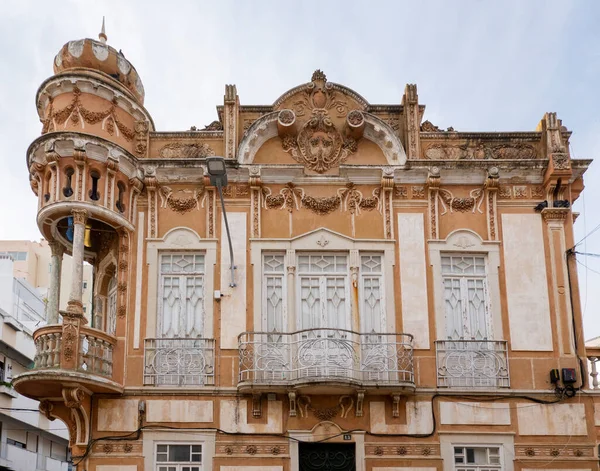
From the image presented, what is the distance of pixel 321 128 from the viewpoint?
1889cm

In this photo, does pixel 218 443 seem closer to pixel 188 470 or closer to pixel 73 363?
pixel 188 470

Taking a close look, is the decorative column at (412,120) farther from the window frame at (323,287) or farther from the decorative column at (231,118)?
the decorative column at (231,118)

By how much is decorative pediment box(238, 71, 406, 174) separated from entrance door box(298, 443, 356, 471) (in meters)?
5.91

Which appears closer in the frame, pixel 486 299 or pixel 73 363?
pixel 73 363

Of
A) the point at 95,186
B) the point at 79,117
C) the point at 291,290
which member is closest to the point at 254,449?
the point at 291,290

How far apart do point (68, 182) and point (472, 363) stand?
9.12 meters

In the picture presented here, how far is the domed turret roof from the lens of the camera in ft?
61.2

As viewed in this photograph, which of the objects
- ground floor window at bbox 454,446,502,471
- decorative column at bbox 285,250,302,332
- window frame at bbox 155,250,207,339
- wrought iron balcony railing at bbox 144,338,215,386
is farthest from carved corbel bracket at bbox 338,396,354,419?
window frame at bbox 155,250,207,339

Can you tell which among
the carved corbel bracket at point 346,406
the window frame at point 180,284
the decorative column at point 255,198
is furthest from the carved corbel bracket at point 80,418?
the carved corbel bracket at point 346,406

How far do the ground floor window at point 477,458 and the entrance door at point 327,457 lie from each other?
6.91 feet

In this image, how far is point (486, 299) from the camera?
1792 centimetres

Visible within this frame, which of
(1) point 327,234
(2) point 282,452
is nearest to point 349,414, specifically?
(2) point 282,452

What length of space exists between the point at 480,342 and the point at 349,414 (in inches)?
123

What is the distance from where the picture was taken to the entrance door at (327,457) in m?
16.8
